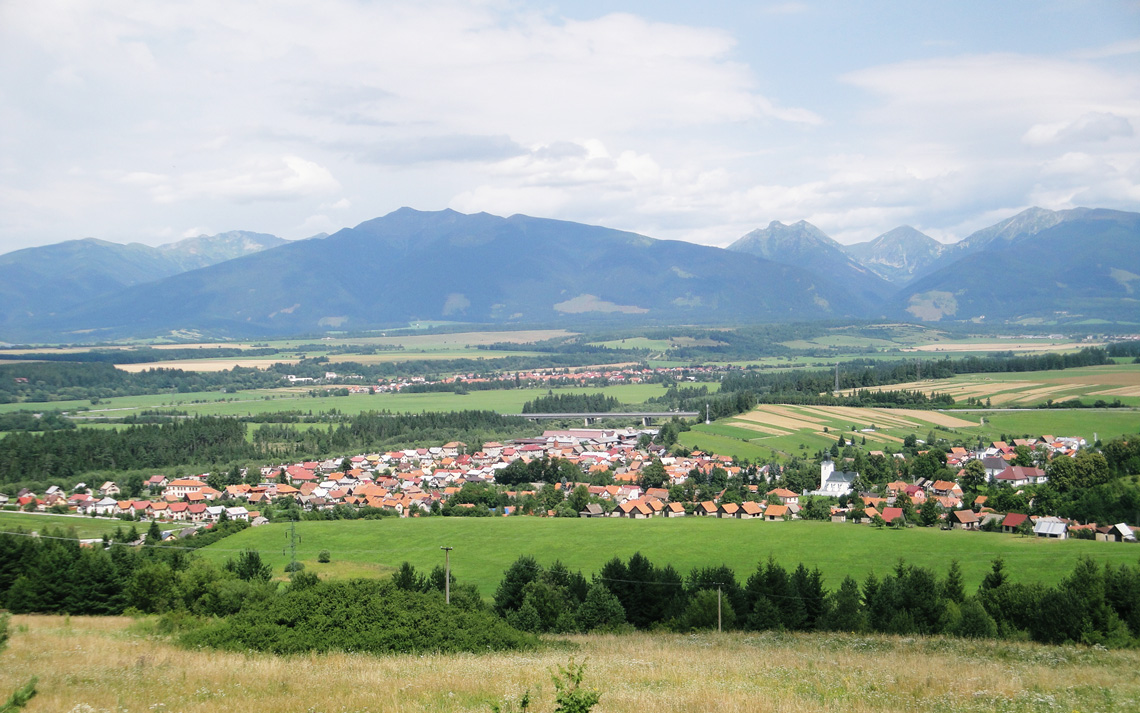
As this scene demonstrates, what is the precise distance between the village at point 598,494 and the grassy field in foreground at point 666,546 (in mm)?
3618

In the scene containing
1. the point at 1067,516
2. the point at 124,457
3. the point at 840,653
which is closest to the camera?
the point at 840,653

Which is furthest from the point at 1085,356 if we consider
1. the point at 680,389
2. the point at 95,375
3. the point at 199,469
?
the point at 95,375

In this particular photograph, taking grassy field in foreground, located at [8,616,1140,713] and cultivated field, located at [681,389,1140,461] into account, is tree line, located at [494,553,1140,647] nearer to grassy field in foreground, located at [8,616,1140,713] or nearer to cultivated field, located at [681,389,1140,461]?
grassy field in foreground, located at [8,616,1140,713]

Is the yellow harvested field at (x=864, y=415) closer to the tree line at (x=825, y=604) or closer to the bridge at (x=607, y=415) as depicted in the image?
the bridge at (x=607, y=415)

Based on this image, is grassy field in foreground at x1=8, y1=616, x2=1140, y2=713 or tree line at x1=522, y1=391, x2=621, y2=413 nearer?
grassy field in foreground at x1=8, y1=616, x2=1140, y2=713

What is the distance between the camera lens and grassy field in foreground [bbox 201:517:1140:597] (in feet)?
110

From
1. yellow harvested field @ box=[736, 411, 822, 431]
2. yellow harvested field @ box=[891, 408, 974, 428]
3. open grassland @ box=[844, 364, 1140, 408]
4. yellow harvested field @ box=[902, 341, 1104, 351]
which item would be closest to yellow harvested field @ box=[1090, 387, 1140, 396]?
open grassland @ box=[844, 364, 1140, 408]

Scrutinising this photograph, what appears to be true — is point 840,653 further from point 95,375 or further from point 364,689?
point 95,375

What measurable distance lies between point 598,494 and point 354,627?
41425mm

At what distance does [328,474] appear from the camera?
6569 cm

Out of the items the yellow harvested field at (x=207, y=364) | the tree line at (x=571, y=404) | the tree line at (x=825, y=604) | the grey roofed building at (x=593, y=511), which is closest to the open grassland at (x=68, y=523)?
the grey roofed building at (x=593, y=511)

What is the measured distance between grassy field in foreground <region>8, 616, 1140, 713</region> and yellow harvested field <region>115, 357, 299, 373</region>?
15598 cm

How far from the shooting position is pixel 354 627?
14.9 meters

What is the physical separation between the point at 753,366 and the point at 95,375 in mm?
114552
